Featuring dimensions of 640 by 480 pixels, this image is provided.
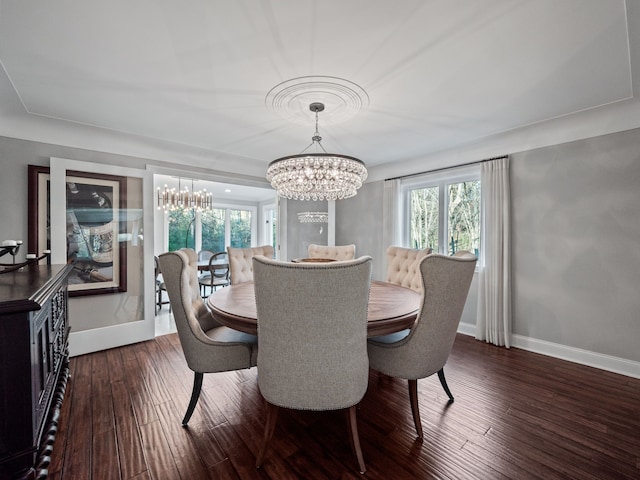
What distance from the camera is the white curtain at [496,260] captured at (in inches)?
123

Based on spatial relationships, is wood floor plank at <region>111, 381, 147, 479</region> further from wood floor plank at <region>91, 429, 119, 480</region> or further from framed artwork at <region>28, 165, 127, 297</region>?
framed artwork at <region>28, 165, 127, 297</region>

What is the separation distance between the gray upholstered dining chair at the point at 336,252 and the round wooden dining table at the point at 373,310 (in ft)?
3.75

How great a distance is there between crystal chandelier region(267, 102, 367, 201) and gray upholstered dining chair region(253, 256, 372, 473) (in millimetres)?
1175

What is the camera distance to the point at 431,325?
5.30 feet

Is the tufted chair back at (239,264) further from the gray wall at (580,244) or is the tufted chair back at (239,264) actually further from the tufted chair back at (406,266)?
the gray wall at (580,244)

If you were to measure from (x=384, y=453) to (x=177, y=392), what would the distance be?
5.30 ft

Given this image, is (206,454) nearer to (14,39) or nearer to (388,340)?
(388,340)

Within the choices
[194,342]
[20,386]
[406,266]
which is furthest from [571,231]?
[20,386]

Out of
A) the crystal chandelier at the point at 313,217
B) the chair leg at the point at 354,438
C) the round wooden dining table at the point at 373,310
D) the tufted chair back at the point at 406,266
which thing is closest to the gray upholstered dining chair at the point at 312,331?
the chair leg at the point at 354,438

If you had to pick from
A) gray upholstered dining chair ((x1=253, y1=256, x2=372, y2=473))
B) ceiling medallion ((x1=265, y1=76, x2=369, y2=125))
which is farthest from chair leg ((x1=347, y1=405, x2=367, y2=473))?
ceiling medallion ((x1=265, y1=76, x2=369, y2=125))

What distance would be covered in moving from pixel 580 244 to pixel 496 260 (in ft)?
2.38

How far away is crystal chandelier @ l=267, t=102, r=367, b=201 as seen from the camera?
219 cm

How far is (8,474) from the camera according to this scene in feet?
3.17

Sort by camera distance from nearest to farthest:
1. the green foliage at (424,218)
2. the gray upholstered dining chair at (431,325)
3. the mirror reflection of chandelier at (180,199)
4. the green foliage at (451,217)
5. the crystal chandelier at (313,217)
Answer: the gray upholstered dining chair at (431,325) → the green foliage at (451,217) → the green foliage at (424,218) → the crystal chandelier at (313,217) → the mirror reflection of chandelier at (180,199)
